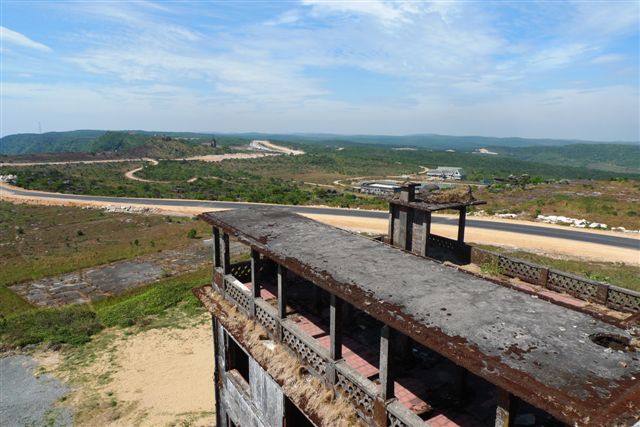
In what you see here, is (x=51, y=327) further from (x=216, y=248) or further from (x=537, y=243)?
(x=537, y=243)

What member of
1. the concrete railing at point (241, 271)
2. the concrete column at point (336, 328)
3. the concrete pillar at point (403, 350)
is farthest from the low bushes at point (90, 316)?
the concrete column at point (336, 328)

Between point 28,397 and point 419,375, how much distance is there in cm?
1994

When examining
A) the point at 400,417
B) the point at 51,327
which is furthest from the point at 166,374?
the point at 400,417

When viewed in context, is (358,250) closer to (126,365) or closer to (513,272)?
(513,272)

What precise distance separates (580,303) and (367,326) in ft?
24.7

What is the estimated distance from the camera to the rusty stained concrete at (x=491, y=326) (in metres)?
4.79

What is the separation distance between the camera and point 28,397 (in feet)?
64.0

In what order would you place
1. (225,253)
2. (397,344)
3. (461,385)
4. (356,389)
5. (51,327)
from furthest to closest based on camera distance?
(51,327) < (225,253) < (397,344) < (461,385) < (356,389)

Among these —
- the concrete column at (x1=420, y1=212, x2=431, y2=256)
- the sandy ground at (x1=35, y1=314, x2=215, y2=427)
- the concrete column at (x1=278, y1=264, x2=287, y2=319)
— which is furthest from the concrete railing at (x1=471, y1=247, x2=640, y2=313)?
the sandy ground at (x1=35, y1=314, x2=215, y2=427)

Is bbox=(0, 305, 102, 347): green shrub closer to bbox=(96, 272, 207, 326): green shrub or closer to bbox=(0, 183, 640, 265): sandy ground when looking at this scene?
bbox=(96, 272, 207, 326): green shrub

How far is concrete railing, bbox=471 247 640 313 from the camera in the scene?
1299cm

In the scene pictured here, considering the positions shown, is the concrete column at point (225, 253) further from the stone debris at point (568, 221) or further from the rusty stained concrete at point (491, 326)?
the stone debris at point (568, 221)

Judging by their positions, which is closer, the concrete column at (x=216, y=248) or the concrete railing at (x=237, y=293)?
the concrete railing at (x=237, y=293)

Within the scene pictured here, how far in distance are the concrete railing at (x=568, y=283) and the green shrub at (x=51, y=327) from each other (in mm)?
24129
